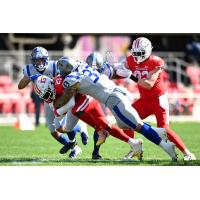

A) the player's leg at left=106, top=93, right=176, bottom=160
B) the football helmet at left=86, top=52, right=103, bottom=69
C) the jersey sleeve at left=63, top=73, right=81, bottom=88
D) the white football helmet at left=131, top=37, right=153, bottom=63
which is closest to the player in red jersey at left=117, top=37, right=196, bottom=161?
the white football helmet at left=131, top=37, right=153, bottom=63

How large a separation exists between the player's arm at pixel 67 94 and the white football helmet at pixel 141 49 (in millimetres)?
1004

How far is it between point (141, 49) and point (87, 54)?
1295cm

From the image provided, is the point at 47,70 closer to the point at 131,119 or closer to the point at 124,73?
the point at 124,73

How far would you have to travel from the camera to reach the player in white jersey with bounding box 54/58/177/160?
9.38m

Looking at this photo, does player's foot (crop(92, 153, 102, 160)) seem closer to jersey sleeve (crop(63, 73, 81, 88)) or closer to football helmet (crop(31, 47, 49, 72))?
jersey sleeve (crop(63, 73, 81, 88))

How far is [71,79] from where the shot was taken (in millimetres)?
9352

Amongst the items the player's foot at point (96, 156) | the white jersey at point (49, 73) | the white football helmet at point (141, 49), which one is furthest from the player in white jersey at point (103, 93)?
the white jersey at point (49, 73)

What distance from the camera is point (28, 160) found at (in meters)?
10.0

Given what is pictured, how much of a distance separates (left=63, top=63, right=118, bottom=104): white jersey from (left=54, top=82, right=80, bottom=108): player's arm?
0.22 ft

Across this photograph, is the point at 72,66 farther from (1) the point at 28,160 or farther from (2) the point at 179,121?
(2) the point at 179,121

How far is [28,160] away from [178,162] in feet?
6.26

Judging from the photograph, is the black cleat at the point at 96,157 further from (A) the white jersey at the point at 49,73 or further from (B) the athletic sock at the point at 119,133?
(A) the white jersey at the point at 49,73

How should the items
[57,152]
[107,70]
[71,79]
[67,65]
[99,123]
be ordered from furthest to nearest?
[57,152] < [107,70] < [99,123] < [67,65] < [71,79]

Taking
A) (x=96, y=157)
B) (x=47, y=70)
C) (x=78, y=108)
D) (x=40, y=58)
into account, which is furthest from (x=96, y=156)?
(x=40, y=58)
